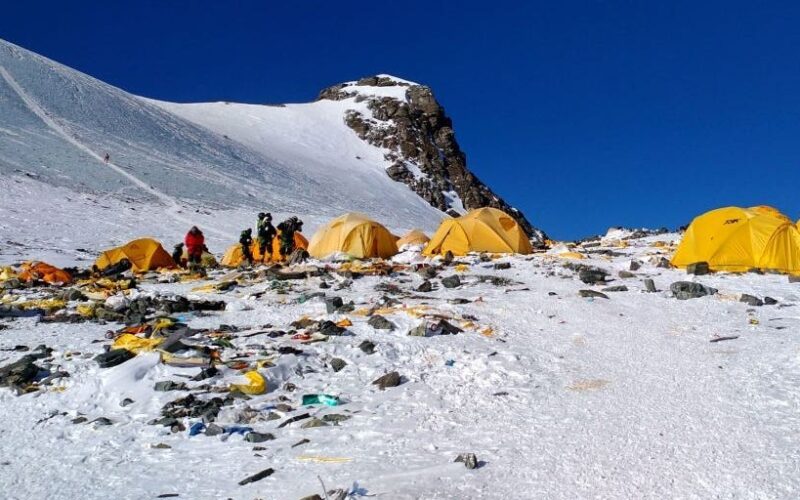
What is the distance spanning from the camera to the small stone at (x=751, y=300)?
12.2 m

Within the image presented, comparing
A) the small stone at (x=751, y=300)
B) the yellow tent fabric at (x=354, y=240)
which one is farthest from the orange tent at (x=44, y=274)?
the small stone at (x=751, y=300)

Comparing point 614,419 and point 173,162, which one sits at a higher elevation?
point 173,162

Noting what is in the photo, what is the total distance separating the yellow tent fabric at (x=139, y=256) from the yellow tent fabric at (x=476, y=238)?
10.0m

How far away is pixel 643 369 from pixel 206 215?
122 feet

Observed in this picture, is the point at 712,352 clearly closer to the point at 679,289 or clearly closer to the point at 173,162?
the point at 679,289

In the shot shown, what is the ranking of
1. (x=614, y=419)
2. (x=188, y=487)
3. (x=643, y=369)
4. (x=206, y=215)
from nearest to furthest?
(x=188, y=487)
(x=614, y=419)
(x=643, y=369)
(x=206, y=215)

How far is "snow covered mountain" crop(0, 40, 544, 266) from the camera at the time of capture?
34531 millimetres

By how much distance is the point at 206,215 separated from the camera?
136ft

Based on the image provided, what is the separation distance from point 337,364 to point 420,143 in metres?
97.4

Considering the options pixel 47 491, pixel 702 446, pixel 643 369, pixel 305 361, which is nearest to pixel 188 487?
pixel 47 491

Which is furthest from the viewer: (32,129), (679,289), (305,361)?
(32,129)

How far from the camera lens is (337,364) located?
895cm

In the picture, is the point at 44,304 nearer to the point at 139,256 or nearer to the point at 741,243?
the point at 139,256

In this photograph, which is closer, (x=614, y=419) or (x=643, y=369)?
(x=614, y=419)
